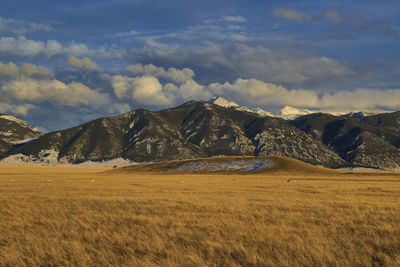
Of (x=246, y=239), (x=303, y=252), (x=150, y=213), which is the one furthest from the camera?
(x=150, y=213)

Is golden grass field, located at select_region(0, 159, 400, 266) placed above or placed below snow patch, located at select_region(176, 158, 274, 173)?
above

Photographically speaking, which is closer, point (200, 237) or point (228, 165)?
point (200, 237)

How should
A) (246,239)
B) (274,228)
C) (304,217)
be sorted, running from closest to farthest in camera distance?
(246,239) < (274,228) < (304,217)

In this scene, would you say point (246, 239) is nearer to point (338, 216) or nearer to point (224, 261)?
point (224, 261)

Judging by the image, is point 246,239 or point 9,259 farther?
point 246,239

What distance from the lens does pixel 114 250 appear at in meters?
11.6

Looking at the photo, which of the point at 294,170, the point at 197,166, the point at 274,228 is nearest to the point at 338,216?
the point at 274,228

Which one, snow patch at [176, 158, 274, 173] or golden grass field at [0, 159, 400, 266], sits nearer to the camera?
golden grass field at [0, 159, 400, 266]

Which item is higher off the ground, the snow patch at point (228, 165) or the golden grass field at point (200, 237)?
the golden grass field at point (200, 237)

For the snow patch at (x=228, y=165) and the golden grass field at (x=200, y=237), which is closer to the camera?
the golden grass field at (x=200, y=237)

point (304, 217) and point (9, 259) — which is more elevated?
point (9, 259)

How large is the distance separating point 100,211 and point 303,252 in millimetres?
13903

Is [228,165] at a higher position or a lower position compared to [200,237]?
lower

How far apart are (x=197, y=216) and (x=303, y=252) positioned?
8936mm
